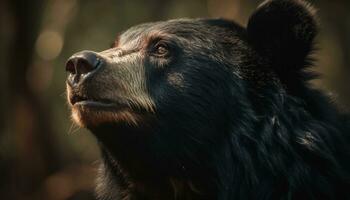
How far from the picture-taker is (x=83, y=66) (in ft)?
15.1

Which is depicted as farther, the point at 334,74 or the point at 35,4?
the point at 334,74

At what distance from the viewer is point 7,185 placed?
10.6 m

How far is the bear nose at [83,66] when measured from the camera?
455cm

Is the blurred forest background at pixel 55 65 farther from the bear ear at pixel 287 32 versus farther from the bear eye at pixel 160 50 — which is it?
the bear eye at pixel 160 50

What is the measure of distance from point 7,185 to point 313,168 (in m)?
7.10

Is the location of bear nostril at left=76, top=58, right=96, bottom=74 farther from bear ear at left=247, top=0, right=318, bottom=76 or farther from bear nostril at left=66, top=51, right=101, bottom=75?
bear ear at left=247, top=0, right=318, bottom=76

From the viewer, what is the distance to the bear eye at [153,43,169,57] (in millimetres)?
4934

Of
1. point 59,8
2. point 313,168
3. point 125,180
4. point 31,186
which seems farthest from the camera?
point 59,8

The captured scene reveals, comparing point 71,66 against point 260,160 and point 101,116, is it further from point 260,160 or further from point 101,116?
point 260,160

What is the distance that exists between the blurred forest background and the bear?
329 centimetres

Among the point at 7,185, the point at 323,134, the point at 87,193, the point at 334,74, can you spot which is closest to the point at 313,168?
the point at 323,134

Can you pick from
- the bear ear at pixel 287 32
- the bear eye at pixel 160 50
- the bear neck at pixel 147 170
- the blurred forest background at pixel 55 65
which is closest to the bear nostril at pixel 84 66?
the bear neck at pixel 147 170

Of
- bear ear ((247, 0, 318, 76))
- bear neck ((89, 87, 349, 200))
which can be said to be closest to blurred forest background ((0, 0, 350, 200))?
bear ear ((247, 0, 318, 76))

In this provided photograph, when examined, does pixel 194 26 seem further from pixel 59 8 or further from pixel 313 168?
pixel 59 8
